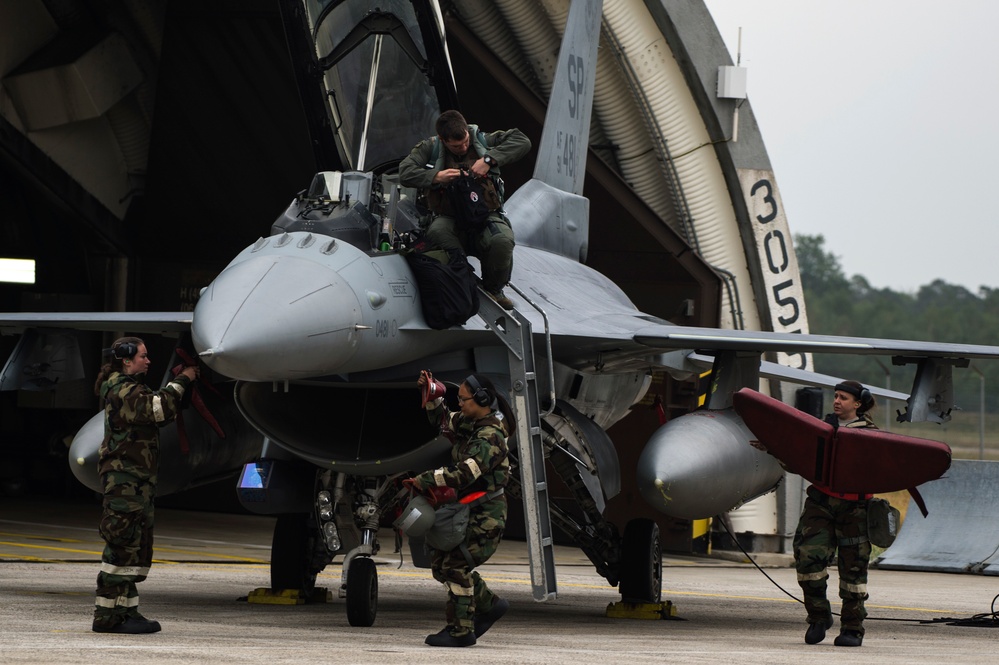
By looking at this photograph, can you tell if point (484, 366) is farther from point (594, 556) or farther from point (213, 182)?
point (213, 182)

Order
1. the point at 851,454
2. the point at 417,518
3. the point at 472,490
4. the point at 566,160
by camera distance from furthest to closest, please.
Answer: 1. the point at 566,160
2. the point at 851,454
3. the point at 472,490
4. the point at 417,518

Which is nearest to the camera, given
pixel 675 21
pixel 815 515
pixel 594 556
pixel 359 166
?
pixel 815 515

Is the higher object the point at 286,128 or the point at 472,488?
the point at 286,128

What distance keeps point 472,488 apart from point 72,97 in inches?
440

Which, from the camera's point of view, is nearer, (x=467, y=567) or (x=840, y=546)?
(x=467, y=567)

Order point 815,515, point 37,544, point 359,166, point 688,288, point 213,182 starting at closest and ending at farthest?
1. point 815,515
2. point 359,166
3. point 37,544
4. point 688,288
5. point 213,182

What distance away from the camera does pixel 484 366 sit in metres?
9.20

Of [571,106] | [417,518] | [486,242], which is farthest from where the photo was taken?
[571,106]

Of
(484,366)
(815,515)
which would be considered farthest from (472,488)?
(815,515)

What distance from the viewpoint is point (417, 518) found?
24.5 feet

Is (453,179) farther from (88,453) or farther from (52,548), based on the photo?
(52,548)

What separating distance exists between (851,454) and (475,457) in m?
2.23

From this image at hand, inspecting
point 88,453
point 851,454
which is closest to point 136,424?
point 88,453

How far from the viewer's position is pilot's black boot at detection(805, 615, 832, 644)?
8609 millimetres
